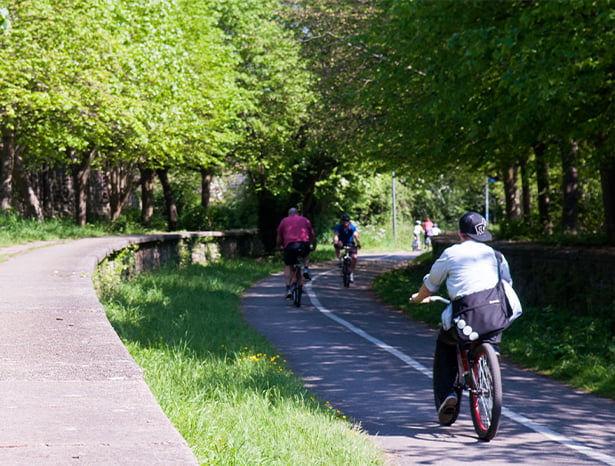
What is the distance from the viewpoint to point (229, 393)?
7.28 metres

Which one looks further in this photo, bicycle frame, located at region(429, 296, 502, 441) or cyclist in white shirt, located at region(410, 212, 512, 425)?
cyclist in white shirt, located at region(410, 212, 512, 425)

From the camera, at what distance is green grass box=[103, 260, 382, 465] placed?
210 inches

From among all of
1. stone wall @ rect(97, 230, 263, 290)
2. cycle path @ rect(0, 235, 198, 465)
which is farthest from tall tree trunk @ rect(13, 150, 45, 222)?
cycle path @ rect(0, 235, 198, 465)

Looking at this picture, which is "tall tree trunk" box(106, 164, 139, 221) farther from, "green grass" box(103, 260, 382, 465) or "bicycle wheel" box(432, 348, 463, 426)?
"bicycle wheel" box(432, 348, 463, 426)

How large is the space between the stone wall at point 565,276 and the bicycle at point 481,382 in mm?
6344

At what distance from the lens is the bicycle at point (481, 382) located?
6.33m

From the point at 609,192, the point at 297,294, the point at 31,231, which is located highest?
the point at 609,192

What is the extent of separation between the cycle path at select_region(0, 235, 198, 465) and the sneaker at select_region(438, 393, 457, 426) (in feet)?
8.66

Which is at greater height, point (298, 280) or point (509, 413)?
point (298, 280)

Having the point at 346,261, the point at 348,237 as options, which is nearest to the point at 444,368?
the point at 346,261

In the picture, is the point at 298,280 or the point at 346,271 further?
the point at 346,271

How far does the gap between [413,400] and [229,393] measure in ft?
6.43

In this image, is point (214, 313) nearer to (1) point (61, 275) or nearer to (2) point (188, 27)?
(1) point (61, 275)

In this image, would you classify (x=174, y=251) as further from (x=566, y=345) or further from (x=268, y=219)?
(x=566, y=345)
